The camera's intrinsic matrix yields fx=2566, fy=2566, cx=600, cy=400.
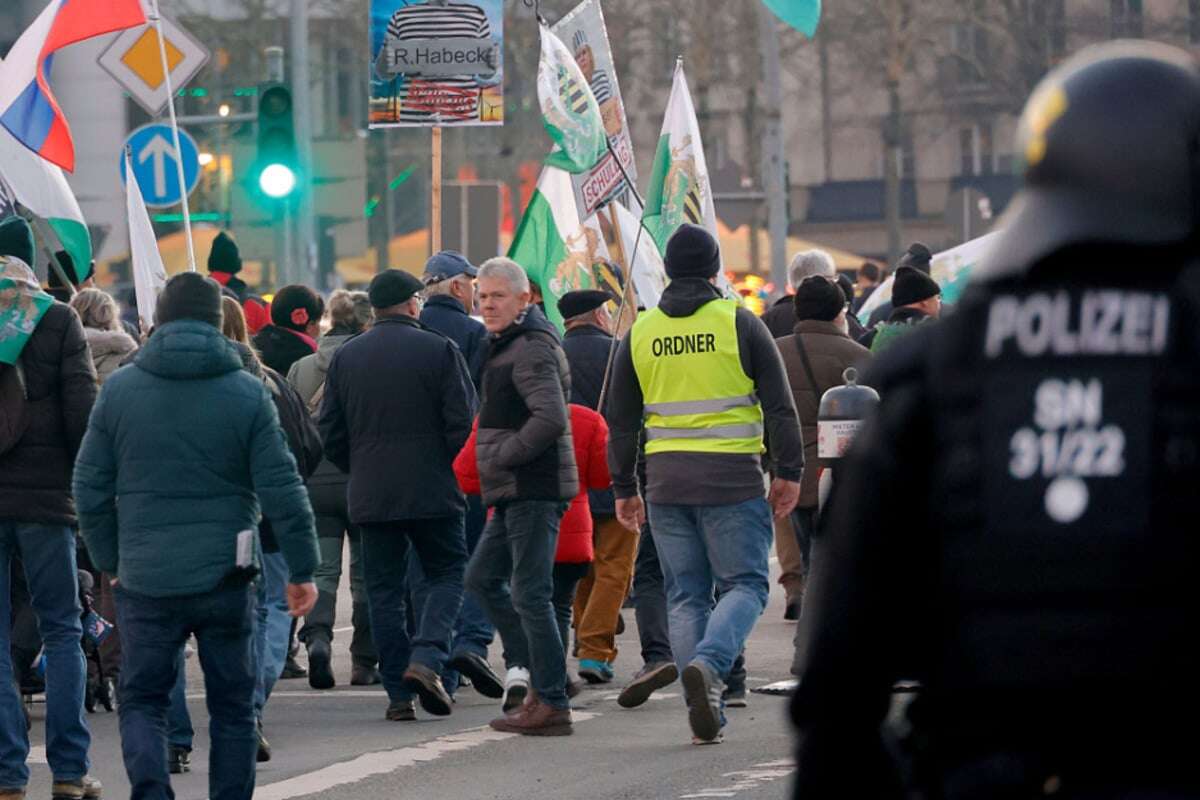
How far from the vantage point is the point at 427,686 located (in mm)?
10031

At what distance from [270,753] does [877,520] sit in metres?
6.80

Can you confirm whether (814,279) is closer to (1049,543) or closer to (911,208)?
(1049,543)

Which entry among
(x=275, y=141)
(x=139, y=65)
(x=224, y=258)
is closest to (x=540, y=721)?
(x=224, y=258)

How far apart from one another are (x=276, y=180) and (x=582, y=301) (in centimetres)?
1041

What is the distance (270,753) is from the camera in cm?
930

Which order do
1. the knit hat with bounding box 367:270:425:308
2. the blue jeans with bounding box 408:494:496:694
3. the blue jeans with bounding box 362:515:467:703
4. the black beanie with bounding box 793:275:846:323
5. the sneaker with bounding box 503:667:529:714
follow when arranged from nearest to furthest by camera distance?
1. the sneaker with bounding box 503:667:529:714
2. the blue jeans with bounding box 362:515:467:703
3. the knit hat with bounding box 367:270:425:308
4. the blue jeans with bounding box 408:494:496:694
5. the black beanie with bounding box 793:275:846:323

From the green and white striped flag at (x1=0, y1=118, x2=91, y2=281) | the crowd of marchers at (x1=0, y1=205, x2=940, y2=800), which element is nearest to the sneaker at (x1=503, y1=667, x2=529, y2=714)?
the crowd of marchers at (x1=0, y1=205, x2=940, y2=800)

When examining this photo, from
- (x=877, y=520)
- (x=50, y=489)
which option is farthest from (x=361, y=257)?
(x=877, y=520)

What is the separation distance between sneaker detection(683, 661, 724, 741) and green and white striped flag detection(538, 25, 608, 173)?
13.9 ft

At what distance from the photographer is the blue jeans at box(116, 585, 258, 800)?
23.0 ft

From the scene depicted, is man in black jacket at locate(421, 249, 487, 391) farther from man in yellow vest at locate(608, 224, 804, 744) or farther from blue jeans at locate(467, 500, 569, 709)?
man in yellow vest at locate(608, 224, 804, 744)

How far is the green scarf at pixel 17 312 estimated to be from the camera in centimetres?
811

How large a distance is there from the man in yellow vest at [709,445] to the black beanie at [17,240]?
7.27 feet

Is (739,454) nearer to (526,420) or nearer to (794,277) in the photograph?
(526,420)
